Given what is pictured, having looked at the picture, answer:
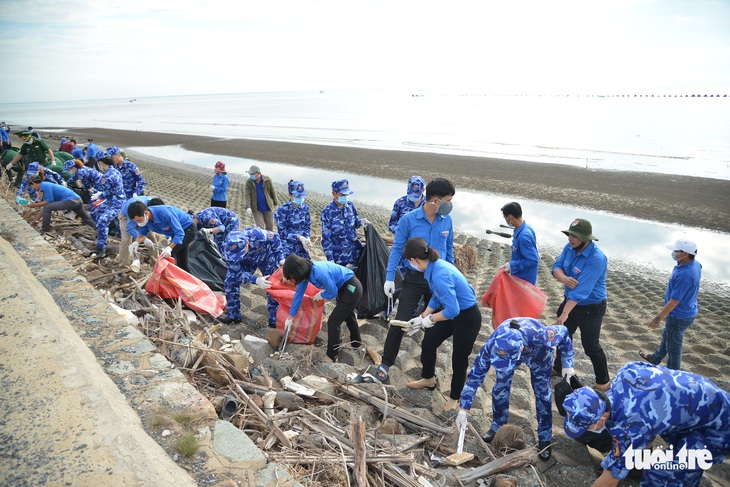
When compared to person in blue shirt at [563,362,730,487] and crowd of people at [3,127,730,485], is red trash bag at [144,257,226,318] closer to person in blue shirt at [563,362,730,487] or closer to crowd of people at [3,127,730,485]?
crowd of people at [3,127,730,485]

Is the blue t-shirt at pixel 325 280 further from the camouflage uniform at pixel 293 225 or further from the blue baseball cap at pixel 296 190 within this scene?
the blue baseball cap at pixel 296 190

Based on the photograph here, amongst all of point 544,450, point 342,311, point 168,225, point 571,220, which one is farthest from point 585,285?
point 571,220

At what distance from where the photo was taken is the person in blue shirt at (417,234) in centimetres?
433

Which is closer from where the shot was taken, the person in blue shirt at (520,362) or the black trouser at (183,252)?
the person in blue shirt at (520,362)

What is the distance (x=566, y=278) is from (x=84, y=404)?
3.90 metres

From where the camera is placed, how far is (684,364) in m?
5.03

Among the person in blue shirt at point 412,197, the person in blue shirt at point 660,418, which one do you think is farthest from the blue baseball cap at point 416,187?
the person in blue shirt at point 660,418

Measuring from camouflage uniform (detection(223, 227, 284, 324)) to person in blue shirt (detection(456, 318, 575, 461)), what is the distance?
2.81 m

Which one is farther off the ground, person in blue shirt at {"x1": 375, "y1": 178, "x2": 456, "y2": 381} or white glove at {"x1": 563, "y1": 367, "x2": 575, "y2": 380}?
person in blue shirt at {"x1": 375, "y1": 178, "x2": 456, "y2": 381}

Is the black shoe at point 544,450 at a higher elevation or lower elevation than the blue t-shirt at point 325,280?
lower

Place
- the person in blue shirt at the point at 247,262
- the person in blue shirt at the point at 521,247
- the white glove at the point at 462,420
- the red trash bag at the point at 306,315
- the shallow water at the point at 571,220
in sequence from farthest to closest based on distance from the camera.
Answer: the shallow water at the point at 571,220 → the person in blue shirt at the point at 247,262 → the red trash bag at the point at 306,315 → the person in blue shirt at the point at 521,247 → the white glove at the point at 462,420

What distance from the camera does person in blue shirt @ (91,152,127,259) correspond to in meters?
6.53

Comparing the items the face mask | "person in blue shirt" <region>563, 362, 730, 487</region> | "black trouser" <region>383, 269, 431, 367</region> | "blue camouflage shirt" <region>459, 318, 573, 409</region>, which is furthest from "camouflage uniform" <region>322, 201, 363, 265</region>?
"person in blue shirt" <region>563, 362, 730, 487</region>

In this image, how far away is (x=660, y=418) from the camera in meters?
2.43
